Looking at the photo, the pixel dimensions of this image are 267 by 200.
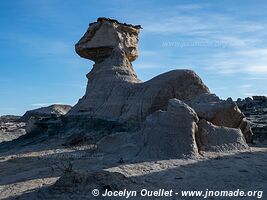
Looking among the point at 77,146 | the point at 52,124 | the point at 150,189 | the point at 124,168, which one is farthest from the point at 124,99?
the point at 150,189

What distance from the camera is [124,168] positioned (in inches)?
297

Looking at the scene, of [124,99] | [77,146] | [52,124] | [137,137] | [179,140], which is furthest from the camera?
[52,124]

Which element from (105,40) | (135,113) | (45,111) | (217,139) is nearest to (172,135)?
(217,139)

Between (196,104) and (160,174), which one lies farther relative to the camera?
(196,104)

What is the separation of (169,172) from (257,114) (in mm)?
12778

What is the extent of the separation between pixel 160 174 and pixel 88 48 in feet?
37.2

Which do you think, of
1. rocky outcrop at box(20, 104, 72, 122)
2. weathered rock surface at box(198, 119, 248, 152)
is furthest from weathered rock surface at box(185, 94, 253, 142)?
rocky outcrop at box(20, 104, 72, 122)

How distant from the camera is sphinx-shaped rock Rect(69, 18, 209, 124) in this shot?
13102mm

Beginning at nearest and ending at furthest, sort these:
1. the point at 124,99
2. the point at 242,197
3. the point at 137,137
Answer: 1. the point at 242,197
2. the point at 137,137
3. the point at 124,99

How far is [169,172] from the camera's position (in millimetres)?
7328

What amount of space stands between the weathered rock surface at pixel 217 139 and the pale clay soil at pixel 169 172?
0.94 ft

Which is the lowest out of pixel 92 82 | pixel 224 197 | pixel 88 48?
pixel 224 197

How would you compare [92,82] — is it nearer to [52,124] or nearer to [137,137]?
[52,124]

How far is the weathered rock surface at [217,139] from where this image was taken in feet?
30.1
